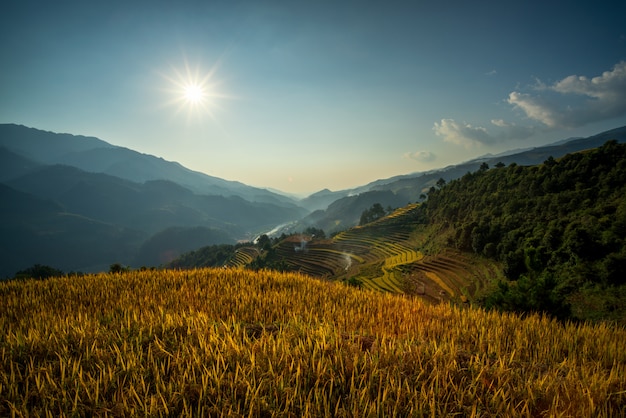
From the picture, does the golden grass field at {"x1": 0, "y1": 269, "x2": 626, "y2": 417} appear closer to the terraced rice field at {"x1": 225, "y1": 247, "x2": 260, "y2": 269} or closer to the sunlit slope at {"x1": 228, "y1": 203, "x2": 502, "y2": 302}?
the sunlit slope at {"x1": 228, "y1": 203, "x2": 502, "y2": 302}

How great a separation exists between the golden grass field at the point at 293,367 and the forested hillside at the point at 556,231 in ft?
46.1

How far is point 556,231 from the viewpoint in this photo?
53.9 meters

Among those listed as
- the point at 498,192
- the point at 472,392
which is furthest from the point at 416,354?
the point at 498,192

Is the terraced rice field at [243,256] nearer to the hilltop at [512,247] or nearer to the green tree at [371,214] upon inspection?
the hilltop at [512,247]

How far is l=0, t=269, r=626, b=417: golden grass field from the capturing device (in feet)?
7.95

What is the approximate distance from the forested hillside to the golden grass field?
553 inches

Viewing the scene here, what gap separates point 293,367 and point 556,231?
7141 centimetres

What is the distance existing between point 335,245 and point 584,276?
91.7m

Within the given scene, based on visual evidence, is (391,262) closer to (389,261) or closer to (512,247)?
A: (389,261)

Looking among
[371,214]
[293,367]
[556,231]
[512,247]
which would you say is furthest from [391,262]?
[371,214]

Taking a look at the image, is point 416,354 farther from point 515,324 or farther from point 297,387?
point 515,324

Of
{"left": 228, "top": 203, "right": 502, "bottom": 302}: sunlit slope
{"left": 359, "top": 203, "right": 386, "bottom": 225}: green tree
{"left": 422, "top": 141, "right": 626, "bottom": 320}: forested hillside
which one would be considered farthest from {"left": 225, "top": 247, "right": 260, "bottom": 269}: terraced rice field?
{"left": 422, "top": 141, "right": 626, "bottom": 320}: forested hillside

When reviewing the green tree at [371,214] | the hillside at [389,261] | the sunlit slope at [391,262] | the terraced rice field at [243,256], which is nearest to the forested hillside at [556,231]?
the hillside at [389,261]

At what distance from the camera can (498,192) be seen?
305 ft
